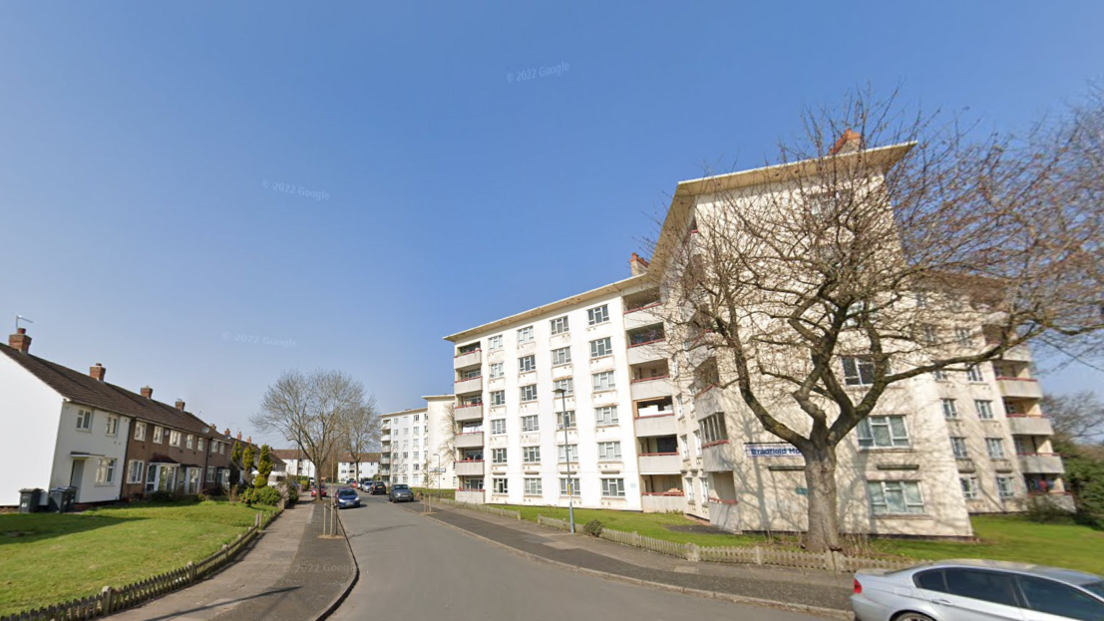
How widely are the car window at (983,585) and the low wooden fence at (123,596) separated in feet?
47.8

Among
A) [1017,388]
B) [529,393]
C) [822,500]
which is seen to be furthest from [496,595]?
[1017,388]

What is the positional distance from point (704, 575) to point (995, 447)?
1366 inches

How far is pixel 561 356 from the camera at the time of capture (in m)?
41.0

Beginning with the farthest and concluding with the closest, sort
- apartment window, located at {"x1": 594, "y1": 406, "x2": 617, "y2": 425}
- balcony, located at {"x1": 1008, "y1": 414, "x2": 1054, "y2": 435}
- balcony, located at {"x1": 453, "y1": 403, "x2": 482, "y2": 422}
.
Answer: balcony, located at {"x1": 453, "y1": 403, "x2": 482, "y2": 422} → apartment window, located at {"x1": 594, "y1": 406, "x2": 617, "y2": 425} → balcony, located at {"x1": 1008, "y1": 414, "x2": 1054, "y2": 435}

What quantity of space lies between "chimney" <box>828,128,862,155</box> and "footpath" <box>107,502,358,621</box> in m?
16.9

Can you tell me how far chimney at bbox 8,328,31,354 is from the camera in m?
32.5

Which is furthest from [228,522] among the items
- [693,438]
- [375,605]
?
[693,438]

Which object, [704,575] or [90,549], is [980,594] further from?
[90,549]

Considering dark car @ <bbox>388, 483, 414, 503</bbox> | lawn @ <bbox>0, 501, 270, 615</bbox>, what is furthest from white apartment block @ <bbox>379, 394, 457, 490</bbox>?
lawn @ <bbox>0, 501, 270, 615</bbox>

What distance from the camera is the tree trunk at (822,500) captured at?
616 inches

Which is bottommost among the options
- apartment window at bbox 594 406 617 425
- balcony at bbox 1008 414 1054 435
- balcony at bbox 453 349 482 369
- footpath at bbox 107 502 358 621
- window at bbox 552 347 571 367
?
footpath at bbox 107 502 358 621

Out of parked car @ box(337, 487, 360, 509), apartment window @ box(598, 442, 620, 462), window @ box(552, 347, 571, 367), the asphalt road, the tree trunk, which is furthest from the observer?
parked car @ box(337, 487, 360, 509)

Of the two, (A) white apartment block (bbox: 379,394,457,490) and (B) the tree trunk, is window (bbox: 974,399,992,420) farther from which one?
(A) white apartment block (bbox: 379,394,457,490)

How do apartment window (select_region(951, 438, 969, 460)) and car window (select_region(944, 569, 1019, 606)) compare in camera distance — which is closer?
car window (select_region(944, 569, 1019, 606))
